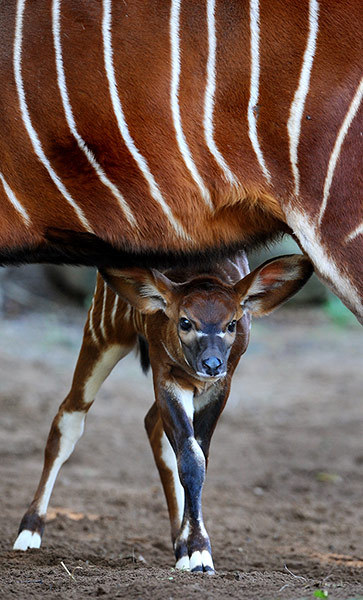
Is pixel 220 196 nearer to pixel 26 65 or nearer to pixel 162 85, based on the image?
pixel 162 85

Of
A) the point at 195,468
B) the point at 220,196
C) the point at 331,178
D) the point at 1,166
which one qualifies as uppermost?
the point at 331,178

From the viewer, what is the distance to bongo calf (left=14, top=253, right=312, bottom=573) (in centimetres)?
528

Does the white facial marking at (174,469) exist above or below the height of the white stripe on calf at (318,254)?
below

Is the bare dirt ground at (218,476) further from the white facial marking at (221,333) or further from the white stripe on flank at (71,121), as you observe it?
the white stripe on flank at (71,121)

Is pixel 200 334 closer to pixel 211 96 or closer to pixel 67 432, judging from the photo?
pixel 67 432

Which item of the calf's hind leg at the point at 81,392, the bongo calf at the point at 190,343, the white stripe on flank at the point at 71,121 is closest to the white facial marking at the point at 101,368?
the calf's hind leg at the point at 81,392

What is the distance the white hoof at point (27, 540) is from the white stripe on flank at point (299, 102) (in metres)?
3.04

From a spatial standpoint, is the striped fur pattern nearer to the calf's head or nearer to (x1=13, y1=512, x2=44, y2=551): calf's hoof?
the calf's head

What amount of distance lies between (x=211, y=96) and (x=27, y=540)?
125 inches

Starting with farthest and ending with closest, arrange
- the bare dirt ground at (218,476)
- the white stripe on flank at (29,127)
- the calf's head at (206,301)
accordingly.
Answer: the calf's head at (206,301) → the bare dirt ground at (218,476) → the white stripe on flank at (29,127)

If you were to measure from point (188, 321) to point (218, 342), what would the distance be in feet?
0.76

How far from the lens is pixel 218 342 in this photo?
545 centimetres

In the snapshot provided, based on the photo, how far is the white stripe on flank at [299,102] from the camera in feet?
13.1

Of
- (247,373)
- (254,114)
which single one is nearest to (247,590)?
(254,114)
